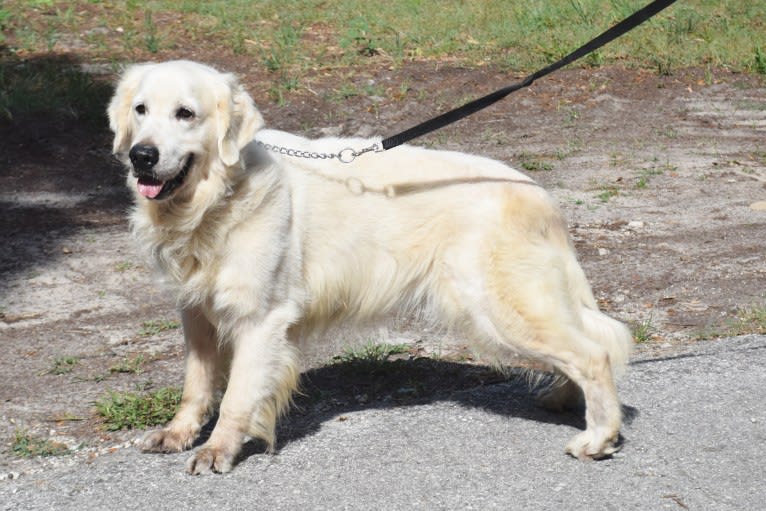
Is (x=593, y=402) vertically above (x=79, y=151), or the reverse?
(x=593, y=402)

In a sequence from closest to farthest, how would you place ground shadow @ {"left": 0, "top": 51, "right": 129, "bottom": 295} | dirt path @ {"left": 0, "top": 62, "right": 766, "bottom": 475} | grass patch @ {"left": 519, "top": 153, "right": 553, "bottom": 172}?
dirt path @ {"left": 0, "top": 62, "right": 766, "bottom": 475}
ground shadow @ {"left": 0, "top": 51, "right": 129, "bottom": 295}
grass patch @ {"left": 519, "top": 153, "right": 553, "bottom": 172}

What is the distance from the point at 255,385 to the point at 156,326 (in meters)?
1.93

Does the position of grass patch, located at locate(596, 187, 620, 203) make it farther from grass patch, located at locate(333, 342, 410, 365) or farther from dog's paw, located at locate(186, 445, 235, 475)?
dog's paw, located at locate(186, 445, 235, 475)

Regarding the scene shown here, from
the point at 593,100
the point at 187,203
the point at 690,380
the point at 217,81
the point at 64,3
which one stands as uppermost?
the point at 217,81

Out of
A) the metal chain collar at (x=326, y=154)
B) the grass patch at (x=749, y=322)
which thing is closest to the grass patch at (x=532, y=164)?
the grass patch at (x=749, y=322)

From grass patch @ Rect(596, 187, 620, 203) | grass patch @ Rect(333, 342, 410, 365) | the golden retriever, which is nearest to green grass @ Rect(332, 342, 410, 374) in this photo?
grass patch @ Rect(333, 342, 410, 365)

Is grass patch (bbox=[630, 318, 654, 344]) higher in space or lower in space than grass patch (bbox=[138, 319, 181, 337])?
higher

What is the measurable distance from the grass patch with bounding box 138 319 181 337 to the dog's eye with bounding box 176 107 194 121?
2.16 meters

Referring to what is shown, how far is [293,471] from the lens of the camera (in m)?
4.56

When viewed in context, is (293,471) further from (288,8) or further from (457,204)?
(288,8)

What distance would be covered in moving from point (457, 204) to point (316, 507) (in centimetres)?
160

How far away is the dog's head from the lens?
4.49 metres

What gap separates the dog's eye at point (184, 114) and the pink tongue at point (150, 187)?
0.30 m

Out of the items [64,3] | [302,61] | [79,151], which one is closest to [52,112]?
[79,151]
